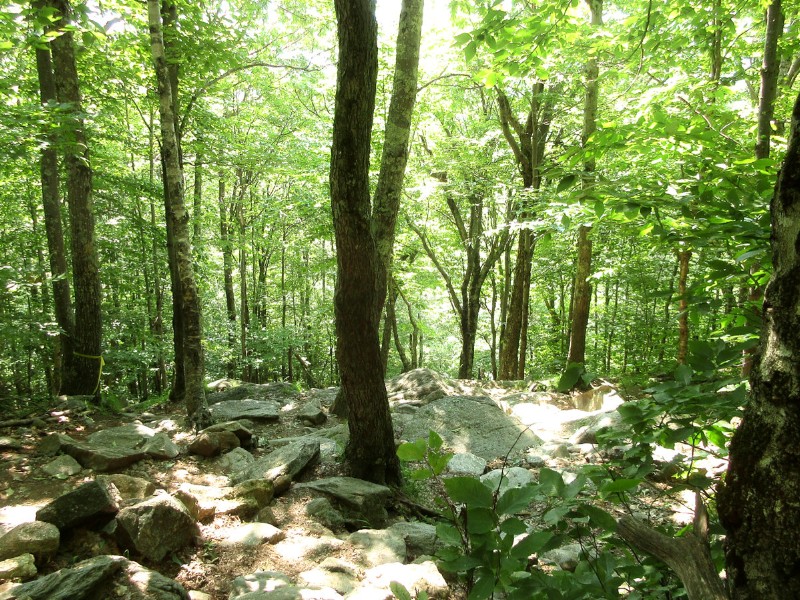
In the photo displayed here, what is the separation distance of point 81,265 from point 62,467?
13.6ft

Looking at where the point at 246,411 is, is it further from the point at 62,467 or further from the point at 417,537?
the point at 417,537

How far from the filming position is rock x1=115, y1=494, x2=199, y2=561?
302 cm

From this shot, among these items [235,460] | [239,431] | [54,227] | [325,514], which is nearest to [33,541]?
[325,514]

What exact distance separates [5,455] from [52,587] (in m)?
3.29

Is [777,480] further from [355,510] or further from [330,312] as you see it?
[330,312]

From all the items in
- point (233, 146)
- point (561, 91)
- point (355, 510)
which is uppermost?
point (561, 91)

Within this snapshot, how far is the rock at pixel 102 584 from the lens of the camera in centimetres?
228

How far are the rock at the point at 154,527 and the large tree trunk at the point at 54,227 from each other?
5412 millimetres

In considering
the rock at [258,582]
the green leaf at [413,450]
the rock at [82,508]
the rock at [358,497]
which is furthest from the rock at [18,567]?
the green leaf at [413,450]

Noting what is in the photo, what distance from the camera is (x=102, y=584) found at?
7.94 feet

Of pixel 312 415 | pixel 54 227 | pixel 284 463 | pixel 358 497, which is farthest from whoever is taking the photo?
pixel 54 227

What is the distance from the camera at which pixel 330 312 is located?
763 inches

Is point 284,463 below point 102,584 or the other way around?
below

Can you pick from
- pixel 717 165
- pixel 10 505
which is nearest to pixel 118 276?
pixel 10 505
